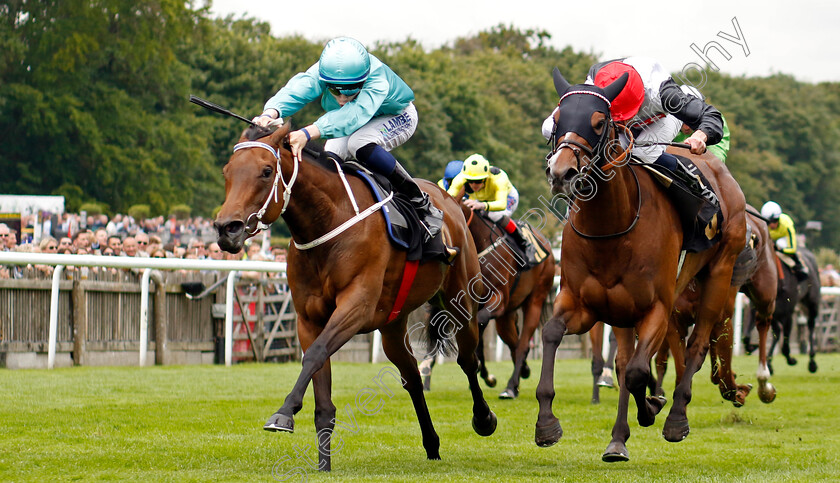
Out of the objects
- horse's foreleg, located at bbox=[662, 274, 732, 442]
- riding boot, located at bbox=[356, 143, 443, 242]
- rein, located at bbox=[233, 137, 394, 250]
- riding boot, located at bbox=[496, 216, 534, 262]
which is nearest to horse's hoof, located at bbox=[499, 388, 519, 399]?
riding boot, located at bbox=[496, 216, 534, 262]

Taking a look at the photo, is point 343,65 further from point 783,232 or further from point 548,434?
point 783,232

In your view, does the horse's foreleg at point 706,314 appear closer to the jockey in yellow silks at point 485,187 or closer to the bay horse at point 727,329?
the bay horse at point 727,329

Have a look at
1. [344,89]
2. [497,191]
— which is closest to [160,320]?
[497,191]

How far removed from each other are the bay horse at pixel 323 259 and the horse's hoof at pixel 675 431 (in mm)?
1355

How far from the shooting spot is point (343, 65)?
20.6 feet

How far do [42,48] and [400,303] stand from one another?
26.0m

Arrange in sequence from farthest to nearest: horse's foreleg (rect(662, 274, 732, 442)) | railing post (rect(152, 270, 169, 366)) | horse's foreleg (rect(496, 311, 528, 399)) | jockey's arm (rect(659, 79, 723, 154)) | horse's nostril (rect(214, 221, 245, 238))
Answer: railing post (rect(152, 270, 169, 366)) → horse's foreleg (rect(496, 311, 528, 399)) → horse's foreleg (rect(662, 274, 732, 442)) → jockey's arm (rect(659, 79, 723, 154)) → horse's nostril (rect(214, 221, 245, 238))

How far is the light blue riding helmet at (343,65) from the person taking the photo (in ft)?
20.6

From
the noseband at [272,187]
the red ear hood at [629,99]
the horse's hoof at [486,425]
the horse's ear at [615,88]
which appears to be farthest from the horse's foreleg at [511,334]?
the noseband at [272,187]

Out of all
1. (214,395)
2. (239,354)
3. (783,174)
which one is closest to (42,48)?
(239,354)

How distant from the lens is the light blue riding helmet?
628 centimetres

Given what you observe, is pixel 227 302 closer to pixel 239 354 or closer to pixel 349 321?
pixel 239 354

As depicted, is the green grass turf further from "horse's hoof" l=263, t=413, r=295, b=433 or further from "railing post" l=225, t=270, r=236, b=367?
"railing post" l=225, t=270, r=236, b=367

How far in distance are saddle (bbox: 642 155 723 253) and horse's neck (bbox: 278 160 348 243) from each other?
1892mm
